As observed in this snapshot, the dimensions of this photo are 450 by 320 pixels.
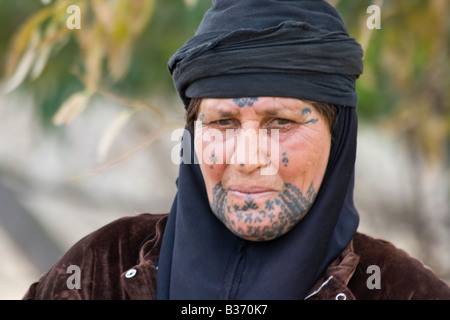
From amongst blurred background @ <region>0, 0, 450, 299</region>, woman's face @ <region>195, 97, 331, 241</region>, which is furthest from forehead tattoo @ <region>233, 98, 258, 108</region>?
blurred background @ <region>0, 0, 450, 299</region>

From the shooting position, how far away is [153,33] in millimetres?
4199

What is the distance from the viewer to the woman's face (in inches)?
68.5

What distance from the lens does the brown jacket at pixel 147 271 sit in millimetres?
1807

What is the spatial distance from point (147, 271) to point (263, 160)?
1.47 feet

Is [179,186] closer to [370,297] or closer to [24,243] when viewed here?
[370,297]

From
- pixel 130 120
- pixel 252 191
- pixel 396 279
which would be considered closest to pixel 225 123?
pixel 252 191

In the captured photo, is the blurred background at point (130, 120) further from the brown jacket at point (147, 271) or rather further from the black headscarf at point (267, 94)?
the black headscarf at point (267, 94)

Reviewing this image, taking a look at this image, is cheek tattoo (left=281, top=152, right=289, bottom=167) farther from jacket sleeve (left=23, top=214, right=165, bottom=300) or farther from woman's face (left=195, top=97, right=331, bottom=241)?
jacket sleeve (left=23, top=214, right=165, bottom=300)

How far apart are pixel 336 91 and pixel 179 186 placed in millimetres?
494

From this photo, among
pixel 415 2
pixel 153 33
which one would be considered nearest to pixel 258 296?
pixel 415 2

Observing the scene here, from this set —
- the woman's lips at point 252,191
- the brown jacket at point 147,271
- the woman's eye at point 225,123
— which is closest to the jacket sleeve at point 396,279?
the brown jacket at point 147,271

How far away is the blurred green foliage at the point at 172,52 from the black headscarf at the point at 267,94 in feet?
4.66

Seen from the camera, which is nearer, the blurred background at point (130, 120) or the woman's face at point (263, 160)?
the woman's face at point (263, 160)

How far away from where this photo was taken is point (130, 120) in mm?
4973
